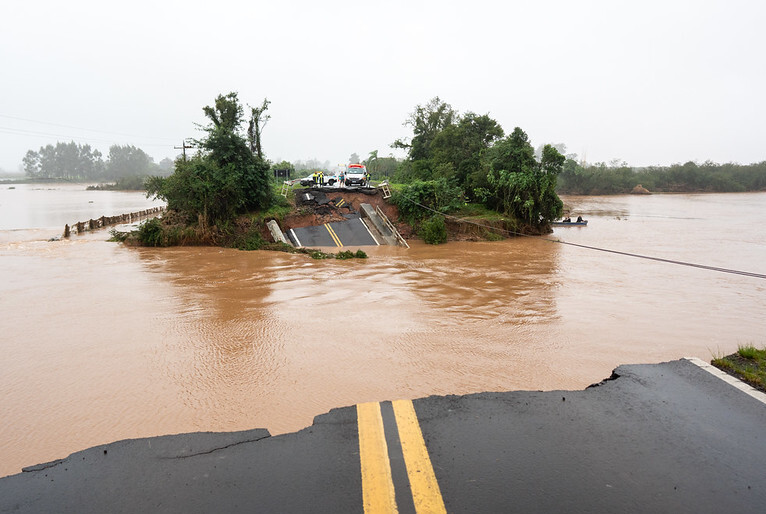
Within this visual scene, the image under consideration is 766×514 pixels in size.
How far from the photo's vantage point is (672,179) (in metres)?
72.6

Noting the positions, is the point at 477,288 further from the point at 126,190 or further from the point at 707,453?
the point at 126,190

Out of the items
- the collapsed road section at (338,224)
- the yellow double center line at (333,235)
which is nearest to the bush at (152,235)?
the collapsed road section at (338,224)

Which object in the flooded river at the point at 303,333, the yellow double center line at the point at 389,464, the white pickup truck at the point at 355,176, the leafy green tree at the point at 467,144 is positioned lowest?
the flooded river at the point at 303,333

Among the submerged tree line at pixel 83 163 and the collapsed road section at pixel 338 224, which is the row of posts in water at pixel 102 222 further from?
the submerged tree line at pixel 83 163

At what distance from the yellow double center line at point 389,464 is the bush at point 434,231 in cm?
1844

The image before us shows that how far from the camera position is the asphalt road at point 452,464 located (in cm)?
278

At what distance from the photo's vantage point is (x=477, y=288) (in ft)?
40.3

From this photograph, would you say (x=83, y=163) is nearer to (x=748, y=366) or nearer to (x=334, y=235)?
(x=334, y=235)

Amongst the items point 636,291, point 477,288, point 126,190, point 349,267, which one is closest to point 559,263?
point 636,291

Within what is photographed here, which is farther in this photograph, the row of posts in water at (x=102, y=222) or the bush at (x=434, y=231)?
the row of posts in water at (x=102, y=222)

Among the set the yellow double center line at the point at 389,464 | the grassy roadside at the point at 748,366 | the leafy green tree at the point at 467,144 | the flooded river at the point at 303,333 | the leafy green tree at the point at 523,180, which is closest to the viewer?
the yellow double center line at the point at 389,464

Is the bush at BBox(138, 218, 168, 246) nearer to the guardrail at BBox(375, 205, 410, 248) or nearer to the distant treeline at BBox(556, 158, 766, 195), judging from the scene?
the guardrail at BBox(375, 205, 410, 248)

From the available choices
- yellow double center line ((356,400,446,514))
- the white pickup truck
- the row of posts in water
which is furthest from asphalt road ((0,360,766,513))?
the row of posts in water

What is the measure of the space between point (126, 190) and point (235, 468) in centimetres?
10880
